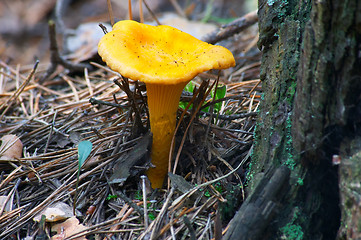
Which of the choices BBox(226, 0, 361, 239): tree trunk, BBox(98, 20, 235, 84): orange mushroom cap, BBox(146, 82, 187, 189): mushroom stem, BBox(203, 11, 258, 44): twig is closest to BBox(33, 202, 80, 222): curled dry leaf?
BBox(146, 82, 187, 189): mushroom stem

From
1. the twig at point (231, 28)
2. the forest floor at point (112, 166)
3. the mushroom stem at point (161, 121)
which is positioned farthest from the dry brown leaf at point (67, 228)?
the twig at point (231, 28)

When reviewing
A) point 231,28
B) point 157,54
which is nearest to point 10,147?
point 157,54

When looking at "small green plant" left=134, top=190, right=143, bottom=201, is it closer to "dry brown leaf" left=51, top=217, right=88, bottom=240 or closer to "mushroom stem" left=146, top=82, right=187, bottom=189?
"mushroom stem" left=146, top=82, right=187, bottom=189

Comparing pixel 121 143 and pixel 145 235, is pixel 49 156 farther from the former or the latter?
pixel 145 235

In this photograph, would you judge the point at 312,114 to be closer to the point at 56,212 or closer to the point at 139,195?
the point at 139,195

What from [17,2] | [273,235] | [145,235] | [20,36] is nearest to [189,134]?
[145,235]

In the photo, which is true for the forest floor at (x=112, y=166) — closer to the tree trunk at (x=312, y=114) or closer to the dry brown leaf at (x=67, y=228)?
the dry brown leaf at (x=67, y=228)
